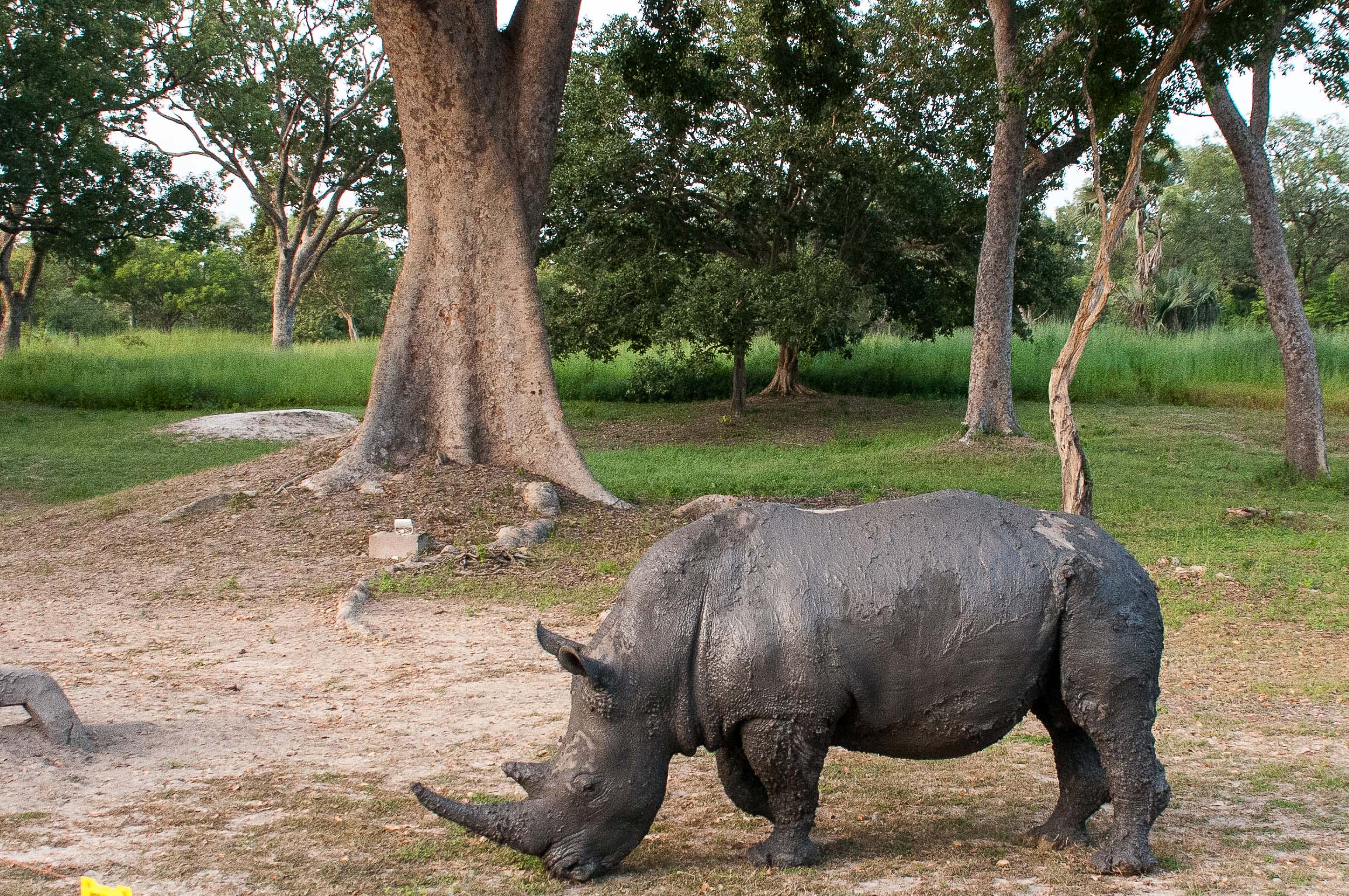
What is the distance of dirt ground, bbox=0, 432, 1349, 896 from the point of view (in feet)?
13.0

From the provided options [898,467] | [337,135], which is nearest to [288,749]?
[898,467]

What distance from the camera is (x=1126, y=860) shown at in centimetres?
392

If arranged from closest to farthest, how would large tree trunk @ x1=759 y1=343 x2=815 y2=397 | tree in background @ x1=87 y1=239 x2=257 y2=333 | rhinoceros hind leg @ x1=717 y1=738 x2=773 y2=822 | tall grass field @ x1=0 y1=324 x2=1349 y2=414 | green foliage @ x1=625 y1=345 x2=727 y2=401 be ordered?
rhinoceros hind leg @ x1=717 y1=738 x2=773 y2=822 → tall grass field @ x1=0 y1=324 x2=1349 y2=414 → green foliage @ x1=625 y1=345 x2=727 y2=401 → large tree trunk @ x1=759 y1=343 x2=815 y2=397 → tree in background @ x1=87 y1=239 x2=257 y2=333

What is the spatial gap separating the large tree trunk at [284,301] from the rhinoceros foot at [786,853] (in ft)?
108

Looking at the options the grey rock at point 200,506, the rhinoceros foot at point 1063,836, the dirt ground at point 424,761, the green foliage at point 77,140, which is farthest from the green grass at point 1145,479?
the green foliage at point 77,140

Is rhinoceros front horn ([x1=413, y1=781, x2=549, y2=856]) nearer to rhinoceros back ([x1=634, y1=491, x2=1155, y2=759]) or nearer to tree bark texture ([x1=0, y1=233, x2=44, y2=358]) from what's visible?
rhinoceros back ([x1=634, y1=491, x2=1155, y2=759])

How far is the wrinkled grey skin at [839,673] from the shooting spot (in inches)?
151

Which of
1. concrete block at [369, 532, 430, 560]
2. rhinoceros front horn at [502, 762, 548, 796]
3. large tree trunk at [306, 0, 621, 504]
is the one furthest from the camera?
large tree trunk at [306, 0, 621, 504]

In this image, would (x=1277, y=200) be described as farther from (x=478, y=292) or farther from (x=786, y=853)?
(x=786, y=853)

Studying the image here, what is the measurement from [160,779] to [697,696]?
2.58m

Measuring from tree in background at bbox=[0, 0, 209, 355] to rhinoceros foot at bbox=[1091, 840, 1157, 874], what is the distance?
23.4m

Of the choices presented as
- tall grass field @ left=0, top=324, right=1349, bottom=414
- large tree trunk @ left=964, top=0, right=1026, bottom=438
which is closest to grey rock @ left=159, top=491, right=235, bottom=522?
large tree trunk @ left=964, top=0, right=1026, bottom=438

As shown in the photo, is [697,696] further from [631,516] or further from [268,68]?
[268,68]

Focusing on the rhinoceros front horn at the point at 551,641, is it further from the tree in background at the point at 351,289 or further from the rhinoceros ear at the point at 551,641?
the tree in background at the point at 351,289
